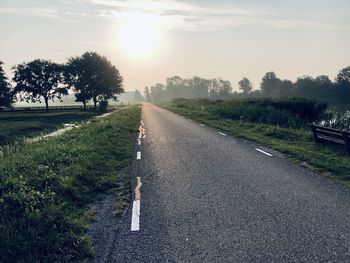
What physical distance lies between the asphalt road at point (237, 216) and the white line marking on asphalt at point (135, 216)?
9 centimetres

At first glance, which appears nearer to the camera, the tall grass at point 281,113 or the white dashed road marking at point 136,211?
the white dashed road marking at point 136,211

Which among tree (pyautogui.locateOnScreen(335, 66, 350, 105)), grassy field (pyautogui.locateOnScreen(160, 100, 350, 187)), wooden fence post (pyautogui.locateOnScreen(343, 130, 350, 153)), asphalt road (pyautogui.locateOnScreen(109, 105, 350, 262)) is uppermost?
tree (pyautogui.locateOnScreen(335, 66, 350, 105))

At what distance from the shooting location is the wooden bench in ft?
39.6

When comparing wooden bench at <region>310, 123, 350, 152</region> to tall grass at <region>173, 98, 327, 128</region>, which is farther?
tall grass at <region>173, 98, 327, 128</region>

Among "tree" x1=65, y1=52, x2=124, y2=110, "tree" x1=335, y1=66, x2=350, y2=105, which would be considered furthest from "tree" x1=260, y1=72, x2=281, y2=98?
"tree" x1=65, y1=52, x2=124, y2=110

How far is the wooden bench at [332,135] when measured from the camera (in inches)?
476

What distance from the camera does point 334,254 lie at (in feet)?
14.9

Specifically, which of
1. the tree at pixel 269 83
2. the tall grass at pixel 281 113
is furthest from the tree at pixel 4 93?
the tree at pixel 269 83

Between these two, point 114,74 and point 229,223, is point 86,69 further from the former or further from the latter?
point 229,223

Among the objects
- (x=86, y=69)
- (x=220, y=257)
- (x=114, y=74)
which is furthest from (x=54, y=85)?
(x=220, y=257)

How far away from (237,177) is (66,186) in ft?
15.6

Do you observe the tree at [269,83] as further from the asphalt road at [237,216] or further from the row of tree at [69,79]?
the asphalt road at [237,216]

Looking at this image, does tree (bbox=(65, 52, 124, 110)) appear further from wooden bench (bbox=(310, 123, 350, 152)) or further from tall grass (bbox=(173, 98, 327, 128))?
wooden bench (bbox=(310, 123, 350, 152))

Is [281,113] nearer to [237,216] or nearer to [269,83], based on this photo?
[237,216]
